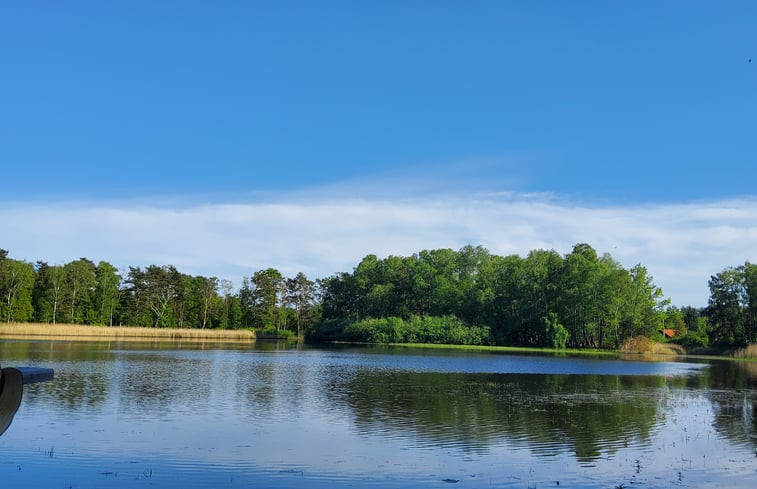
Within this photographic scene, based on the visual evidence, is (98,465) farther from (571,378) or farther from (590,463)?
(571,378)

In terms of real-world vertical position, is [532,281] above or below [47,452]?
above

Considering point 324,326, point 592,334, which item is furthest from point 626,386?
point 324,326

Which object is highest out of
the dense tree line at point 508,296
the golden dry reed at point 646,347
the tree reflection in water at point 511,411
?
the dense tree line at point 508,296

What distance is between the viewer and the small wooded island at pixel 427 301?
85125 millimetres

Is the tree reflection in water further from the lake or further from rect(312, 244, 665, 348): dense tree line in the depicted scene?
rect(312, 244, 665, 348): dense tree line

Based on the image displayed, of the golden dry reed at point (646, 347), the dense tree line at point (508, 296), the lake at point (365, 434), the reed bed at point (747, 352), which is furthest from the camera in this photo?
the dense tree line at point (508, 296)

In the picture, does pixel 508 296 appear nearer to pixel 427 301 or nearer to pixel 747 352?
pixel 427 301

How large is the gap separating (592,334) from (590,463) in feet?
259

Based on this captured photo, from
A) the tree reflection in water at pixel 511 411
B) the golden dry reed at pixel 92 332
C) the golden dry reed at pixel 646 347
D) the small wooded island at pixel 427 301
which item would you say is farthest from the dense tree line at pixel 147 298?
the tree reflection in water at pixel 511 411

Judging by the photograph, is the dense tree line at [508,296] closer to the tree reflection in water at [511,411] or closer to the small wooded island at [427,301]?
the small wooded island at [427,301]

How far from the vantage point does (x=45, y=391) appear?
22.5 meters

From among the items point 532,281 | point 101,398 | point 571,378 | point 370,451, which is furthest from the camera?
point 532,281

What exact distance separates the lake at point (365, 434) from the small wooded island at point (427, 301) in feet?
186

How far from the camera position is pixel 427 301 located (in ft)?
366
